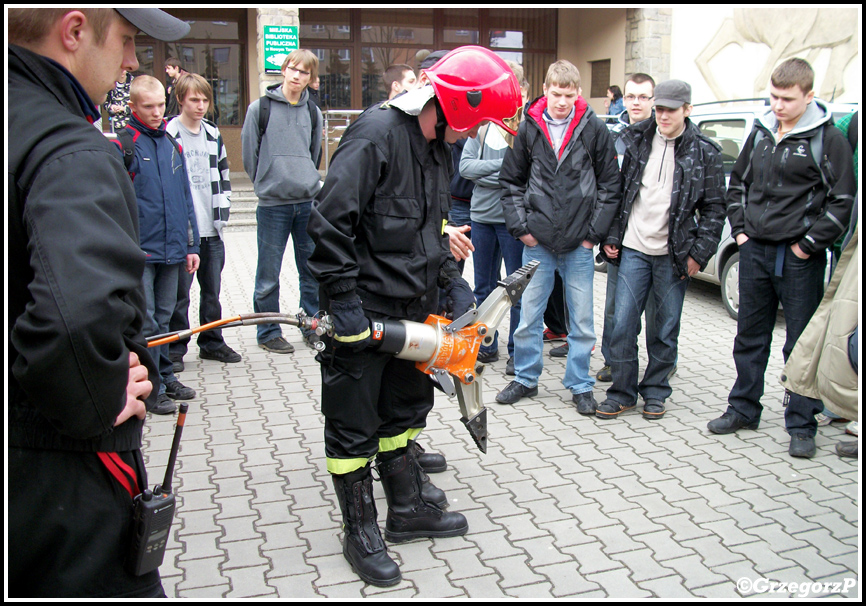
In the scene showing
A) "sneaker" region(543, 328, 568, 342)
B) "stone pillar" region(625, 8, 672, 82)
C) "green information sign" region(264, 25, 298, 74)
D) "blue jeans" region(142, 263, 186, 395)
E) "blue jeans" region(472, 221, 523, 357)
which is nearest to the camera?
"blue jeans" region(142, 263, 186, 395)

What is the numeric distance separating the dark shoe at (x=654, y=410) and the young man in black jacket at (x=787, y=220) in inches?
13.3

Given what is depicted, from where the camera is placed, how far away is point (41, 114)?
5.50 feet

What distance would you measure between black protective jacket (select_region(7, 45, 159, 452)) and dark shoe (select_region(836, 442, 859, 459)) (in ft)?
13.7

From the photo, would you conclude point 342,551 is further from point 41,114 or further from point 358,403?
point 41,114

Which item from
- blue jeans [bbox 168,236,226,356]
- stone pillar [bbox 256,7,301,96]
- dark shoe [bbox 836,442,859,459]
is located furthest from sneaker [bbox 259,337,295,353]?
stone pillar [bbox 256,7,301,96]

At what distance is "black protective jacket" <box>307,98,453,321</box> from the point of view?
9.61 ft

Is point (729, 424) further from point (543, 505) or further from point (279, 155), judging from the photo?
point (279, 155)

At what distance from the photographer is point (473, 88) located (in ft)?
9.78

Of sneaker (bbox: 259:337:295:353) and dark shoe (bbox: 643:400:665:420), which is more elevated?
sneaker (bbox: 259:337:295:353)

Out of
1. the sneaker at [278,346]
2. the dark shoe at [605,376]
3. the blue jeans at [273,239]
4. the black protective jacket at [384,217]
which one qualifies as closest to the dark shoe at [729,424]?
the dark shoe at [605,376]

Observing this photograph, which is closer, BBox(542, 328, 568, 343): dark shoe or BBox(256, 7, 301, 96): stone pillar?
BBox(542, 328, 568, 343): dark shoe

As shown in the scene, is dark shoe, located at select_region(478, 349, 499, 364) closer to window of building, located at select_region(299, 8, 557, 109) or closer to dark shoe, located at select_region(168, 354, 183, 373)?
dark shoe, located at select_region(168, 354, 183, 373)

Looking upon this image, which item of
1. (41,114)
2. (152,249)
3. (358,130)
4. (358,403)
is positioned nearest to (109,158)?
(41,114)

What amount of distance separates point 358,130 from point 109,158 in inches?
57.5
